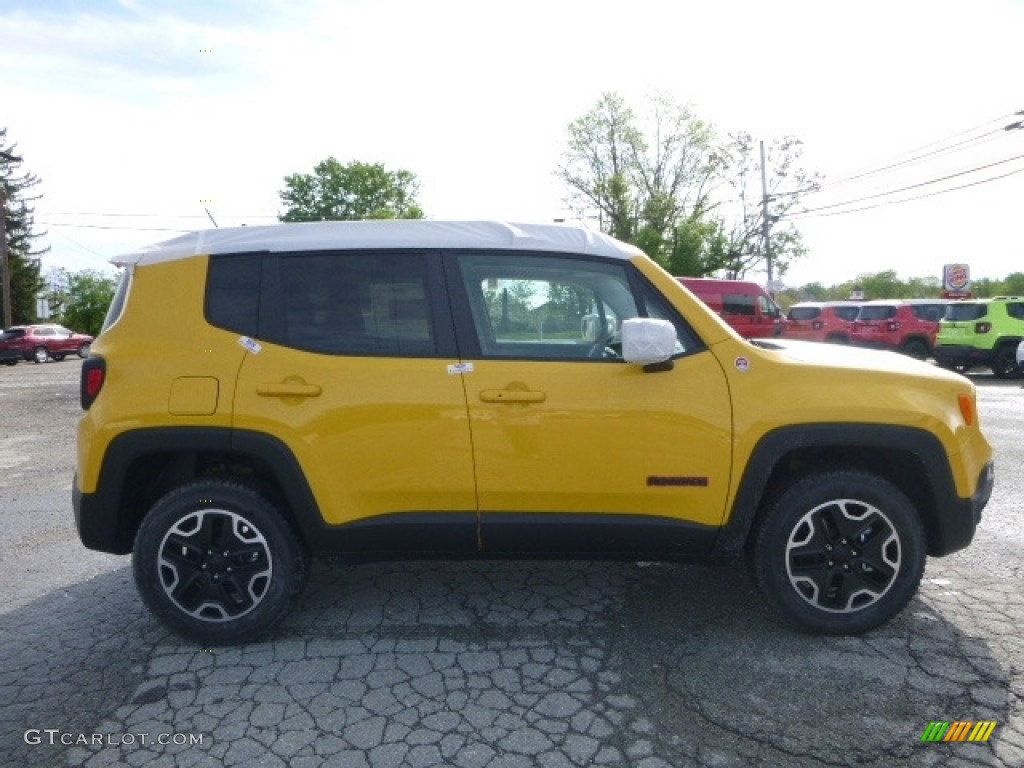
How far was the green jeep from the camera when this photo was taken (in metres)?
16.2

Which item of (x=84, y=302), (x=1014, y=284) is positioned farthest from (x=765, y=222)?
(x=84, y=302)

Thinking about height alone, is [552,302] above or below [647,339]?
above

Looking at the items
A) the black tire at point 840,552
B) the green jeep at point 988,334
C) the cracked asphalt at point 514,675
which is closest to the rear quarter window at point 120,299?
the cracked asphalt at point 514,675

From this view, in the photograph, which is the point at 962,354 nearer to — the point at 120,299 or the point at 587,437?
the point at 587,437

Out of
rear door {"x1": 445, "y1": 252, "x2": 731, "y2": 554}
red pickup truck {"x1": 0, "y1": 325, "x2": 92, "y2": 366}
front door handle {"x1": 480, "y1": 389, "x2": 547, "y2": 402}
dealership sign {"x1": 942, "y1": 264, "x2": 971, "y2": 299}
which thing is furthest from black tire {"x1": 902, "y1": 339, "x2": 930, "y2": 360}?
red pickup truck {"x1": 0, "y1": 325, "x2": 92, "y2": 366}

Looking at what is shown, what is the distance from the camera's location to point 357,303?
341 cm

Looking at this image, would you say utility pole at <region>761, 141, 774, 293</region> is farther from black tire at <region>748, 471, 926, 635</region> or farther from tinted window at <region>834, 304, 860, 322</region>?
black tire at <region>748, 471, 926, 635</region>

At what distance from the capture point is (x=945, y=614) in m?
3.63

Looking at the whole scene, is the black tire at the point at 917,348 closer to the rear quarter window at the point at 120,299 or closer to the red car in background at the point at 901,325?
the red car in background at the point at 901,325

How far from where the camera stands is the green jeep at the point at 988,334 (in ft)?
53.0

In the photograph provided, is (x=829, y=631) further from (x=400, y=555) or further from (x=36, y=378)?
(x=36, y=378)

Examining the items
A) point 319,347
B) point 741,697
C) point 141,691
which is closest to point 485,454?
point 319,347

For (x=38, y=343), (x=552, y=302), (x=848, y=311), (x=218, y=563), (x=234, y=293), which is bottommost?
(x=218, y=563)

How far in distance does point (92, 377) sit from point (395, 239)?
1491 millimetres
